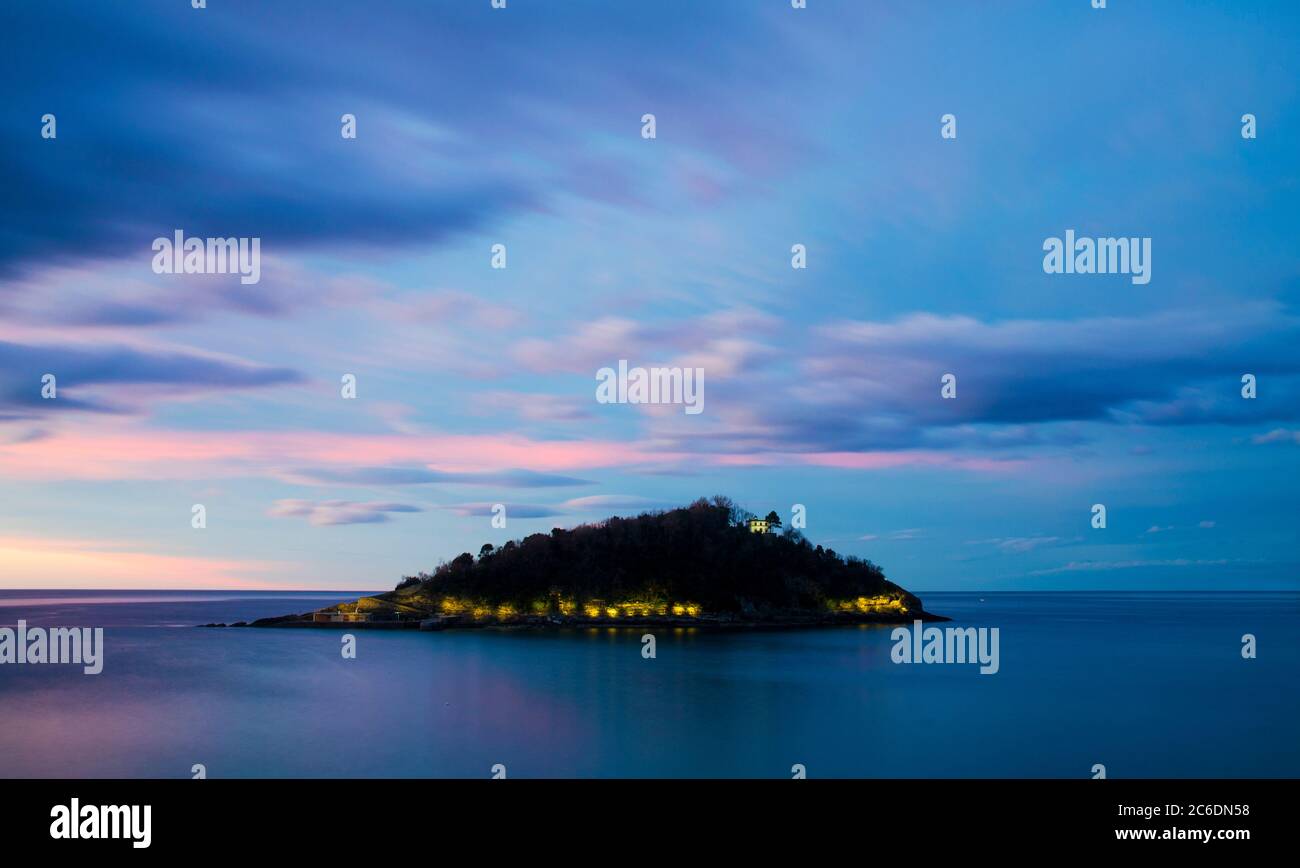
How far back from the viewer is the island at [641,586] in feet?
280

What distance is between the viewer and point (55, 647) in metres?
69.1

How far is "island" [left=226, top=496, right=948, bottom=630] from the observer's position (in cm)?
8531

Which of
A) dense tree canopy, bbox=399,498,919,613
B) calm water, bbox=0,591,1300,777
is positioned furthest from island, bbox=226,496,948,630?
calm water, bbox=0,591,1300,777

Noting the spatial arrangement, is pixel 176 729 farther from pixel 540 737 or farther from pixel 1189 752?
pixel 1189 752

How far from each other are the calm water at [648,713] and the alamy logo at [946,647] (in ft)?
6.02
